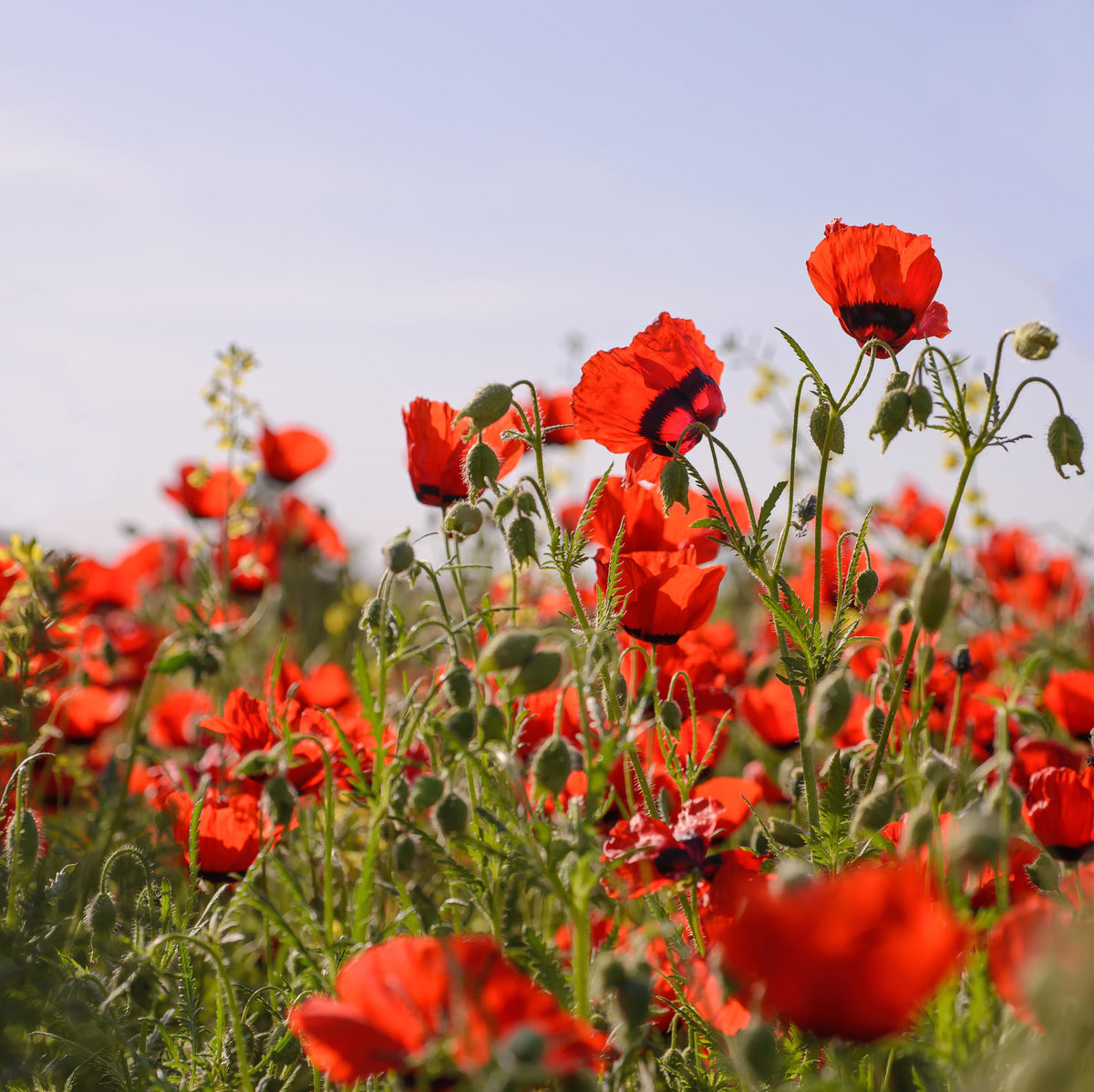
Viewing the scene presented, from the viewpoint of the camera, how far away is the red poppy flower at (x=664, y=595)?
5.77 ft

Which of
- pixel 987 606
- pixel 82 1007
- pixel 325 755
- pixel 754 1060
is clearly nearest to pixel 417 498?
pixel 325 755

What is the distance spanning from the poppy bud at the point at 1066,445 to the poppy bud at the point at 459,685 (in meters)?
0.89

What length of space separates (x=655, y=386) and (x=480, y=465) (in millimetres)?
295

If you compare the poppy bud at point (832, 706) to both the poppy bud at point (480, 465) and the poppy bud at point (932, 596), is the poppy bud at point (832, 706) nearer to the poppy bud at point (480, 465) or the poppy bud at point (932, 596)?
the poppy bud at point (932, 596)

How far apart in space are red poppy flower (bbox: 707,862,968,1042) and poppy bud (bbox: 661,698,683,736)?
0.80m

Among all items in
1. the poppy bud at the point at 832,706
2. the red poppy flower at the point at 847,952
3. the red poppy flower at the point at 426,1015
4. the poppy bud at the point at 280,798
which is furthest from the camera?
the poppy bud at the point at 280,798

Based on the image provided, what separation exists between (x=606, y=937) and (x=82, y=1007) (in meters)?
0.72

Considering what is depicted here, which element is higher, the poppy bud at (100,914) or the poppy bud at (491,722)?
the poppy bud at (491,722)

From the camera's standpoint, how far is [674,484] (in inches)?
62.7

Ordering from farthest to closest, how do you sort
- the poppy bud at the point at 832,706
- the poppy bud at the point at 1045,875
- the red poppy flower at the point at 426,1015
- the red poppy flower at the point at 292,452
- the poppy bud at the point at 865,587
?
the red poppy flower at the point at 292,452 < the poppy bud at the point at 865,587 < the poppy bud at the point at 1045,875 < the poppy bud at the point at 832,706 < the red poppy flower at the point at 426,1015

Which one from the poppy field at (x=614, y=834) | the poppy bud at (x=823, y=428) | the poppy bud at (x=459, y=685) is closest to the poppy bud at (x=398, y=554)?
the poppy field at (x=614, y=834)

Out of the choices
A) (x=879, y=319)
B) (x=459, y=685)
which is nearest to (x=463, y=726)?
(x=459, y=685)

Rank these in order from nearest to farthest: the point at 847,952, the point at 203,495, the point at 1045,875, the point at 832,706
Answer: the point at 847,952 → the point at 832,706 → the point at 1045,875 → the point at 203,495

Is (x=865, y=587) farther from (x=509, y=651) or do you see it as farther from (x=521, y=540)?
(x=509, y=651)
